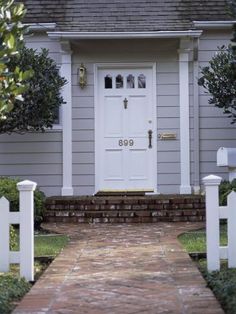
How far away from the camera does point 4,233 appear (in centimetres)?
675

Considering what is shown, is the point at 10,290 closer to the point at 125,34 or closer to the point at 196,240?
the point at 196,240

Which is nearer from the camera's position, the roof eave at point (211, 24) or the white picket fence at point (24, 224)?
the white picket fence at point (24, 224)

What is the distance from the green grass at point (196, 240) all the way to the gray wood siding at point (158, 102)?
2.70 m

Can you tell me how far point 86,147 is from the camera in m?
12.8

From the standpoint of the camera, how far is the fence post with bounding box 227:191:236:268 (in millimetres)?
6672

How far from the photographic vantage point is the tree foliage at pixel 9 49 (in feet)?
17.1

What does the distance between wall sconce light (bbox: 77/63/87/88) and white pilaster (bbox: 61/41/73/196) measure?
197 millimetres

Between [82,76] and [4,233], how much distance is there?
6498 mm

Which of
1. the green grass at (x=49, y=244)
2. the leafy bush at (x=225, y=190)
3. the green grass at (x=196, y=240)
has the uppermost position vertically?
the leafy bush at (x=225, y=190)

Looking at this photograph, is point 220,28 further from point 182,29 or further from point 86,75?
point 86,75

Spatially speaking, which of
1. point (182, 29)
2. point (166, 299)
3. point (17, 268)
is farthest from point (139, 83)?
point (166, 299)

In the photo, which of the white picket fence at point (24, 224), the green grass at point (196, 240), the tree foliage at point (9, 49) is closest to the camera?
the tree foliage at point (9, 49)

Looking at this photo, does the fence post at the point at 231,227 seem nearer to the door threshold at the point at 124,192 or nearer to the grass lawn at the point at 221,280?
the grass lawn at the point at 221,280

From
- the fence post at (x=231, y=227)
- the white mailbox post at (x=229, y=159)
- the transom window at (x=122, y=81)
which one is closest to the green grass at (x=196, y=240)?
the fence post at (x=231, y=227)
